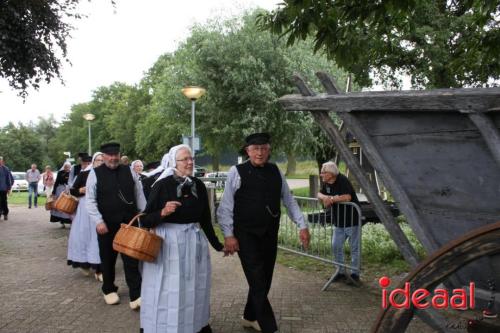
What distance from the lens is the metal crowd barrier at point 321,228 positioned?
632 cm

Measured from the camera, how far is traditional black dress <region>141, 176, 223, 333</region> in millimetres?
3867

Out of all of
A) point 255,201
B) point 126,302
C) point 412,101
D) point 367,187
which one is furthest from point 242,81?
point 412,101

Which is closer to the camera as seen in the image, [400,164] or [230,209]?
[400,164]

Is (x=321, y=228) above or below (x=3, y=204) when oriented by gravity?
above

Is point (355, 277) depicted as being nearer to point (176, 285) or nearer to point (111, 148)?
point (176, 285)

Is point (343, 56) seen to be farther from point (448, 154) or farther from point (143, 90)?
point (143, 90)

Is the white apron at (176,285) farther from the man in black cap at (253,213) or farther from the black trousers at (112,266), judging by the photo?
the black trousers at (112,266)

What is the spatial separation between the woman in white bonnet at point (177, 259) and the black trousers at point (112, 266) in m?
1.34

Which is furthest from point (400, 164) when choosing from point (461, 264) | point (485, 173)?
point (461, 264)

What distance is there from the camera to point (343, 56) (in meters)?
5.62

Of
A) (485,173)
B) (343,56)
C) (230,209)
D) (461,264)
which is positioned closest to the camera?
(461,264)

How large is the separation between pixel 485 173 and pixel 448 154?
16 cm

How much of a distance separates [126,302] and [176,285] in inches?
80.3

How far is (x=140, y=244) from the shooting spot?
12.4 feet
